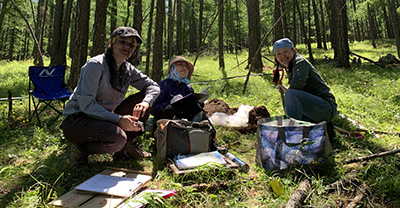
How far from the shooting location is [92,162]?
2975 millimetres

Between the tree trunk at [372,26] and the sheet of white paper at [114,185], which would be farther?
the tree trunk at [372,26]

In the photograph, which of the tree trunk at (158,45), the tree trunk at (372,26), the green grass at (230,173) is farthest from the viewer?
the tree trunk at (372,26)

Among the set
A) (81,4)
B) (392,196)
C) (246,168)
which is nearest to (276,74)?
(246,168)

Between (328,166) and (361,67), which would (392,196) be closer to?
(328,166)

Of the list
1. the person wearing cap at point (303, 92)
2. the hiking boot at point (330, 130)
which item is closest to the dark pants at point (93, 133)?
the person wearing cap at point (303, 92)

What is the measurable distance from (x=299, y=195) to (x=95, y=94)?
212cm

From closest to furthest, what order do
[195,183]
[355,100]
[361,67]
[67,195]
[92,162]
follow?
[67,195] < [195,183] < [92,162] < [355,100] < [361,67]

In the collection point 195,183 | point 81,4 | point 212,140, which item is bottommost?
point 195,183

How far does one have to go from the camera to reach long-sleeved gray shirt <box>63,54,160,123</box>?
96.9 inches

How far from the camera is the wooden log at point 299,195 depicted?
6.07 feet

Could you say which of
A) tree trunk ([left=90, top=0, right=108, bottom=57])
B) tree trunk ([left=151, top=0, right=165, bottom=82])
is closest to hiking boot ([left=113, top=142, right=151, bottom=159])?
tree trunk ([left=90, top=0, right=108, bottom=57])

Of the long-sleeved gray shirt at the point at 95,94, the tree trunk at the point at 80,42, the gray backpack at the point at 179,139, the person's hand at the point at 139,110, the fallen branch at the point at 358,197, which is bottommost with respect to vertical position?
the fallen branch at the point at 358,197

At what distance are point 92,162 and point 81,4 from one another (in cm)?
472

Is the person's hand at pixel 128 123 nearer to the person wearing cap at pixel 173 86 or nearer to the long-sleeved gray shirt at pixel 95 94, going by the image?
the long-sleeved gray shirt at pixel 95 94
